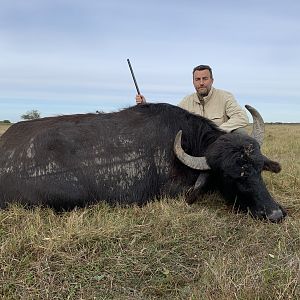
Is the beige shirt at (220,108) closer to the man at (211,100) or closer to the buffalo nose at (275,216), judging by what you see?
the man at (211,100)

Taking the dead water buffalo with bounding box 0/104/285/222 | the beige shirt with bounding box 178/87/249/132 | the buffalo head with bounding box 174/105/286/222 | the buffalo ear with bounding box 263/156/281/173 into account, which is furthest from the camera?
the beige shirt with bounding box 178/87/249/132

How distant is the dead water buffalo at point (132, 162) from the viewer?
17.0ft

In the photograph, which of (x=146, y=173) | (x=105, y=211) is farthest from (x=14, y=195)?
(x=146, y=173)

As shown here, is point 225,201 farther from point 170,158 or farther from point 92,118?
point 92,118

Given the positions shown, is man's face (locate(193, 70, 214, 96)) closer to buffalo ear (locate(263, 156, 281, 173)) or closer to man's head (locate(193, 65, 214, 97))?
man's head (locate(193, 65, 214, 97))

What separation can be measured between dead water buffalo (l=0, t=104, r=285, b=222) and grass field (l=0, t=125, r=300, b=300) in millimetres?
254

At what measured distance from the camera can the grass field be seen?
3328 millimetres

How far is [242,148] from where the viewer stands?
16.9 feet

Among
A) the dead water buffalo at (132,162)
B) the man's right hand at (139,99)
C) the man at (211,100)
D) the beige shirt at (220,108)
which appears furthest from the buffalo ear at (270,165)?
the man's right hand at (139,99)

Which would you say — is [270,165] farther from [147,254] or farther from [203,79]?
[203,79]

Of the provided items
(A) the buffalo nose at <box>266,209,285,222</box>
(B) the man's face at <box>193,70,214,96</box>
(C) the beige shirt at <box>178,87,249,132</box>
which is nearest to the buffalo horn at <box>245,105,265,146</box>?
(C) the beige shirt at <box>178,87,249,132</box>

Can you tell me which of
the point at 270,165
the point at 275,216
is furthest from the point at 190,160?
the point at 275,216

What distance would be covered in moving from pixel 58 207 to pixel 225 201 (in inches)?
84.2

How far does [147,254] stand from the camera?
3.96 meters
